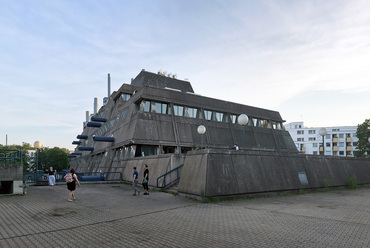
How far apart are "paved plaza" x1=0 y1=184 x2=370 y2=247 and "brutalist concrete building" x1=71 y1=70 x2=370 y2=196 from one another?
6.52ft

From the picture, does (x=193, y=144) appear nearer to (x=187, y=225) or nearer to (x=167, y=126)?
(x=167, y=126)

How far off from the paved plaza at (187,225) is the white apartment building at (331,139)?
81697mm

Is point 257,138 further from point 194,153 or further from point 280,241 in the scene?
point 280,241

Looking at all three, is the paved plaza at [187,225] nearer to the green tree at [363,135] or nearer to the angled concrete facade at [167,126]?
the angled concrete facade at [167,126]

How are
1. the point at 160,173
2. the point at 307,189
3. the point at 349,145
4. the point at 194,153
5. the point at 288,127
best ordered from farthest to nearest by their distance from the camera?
1. the point at 288,127
2. the point at 349,145
3. the point at 160,173
4. the point at 307,189
5. the point at 194,153

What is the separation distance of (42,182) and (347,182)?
24.0m

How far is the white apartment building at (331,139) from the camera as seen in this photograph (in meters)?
85.8

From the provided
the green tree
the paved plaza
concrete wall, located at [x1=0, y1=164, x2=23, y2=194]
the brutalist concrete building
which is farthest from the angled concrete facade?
the green tree

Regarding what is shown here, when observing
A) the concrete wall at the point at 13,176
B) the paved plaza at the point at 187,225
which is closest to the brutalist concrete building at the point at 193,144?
the paved plaza at the point at 187,225

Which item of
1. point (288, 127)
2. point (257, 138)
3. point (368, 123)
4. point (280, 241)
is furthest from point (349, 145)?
point (280, 241)

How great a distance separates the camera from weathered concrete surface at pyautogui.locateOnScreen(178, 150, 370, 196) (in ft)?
39.5

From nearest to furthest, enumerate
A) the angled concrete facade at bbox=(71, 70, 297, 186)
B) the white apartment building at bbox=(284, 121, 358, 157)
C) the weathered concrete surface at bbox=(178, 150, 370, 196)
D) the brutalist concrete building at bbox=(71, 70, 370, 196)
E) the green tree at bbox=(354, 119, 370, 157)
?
the weathered concrete surface at bbox=(178, 150, 370, 196), the brutalist concrete building at bbox=(71, 70, 370, 196), the angled concrete facade at bbox=(71, 70, 297, 186), the green tree at bbox=(354, 119, 370, 157), the white apartment building at bbox=(284, 121, 358, 157)

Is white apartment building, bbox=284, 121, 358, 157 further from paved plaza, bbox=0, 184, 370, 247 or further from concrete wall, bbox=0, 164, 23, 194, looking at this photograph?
concrete wall, bbox=0, 164, 23, 194

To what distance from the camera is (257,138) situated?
38.9m
